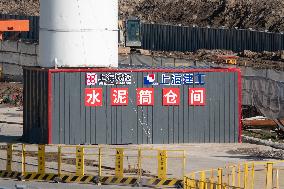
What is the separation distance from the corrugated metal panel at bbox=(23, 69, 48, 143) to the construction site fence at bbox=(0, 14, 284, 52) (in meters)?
43.6

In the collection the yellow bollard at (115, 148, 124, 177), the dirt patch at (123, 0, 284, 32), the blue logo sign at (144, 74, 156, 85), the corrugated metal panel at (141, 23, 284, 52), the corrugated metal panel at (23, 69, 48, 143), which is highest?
the dirt patch at (123, 0, 284, 32)

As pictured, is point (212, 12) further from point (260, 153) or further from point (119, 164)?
point (119, 164)

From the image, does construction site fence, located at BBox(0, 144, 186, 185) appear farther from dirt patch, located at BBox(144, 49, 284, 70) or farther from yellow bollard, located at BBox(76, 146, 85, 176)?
dirt patch, located at BBox(144, 49, 284, 70)

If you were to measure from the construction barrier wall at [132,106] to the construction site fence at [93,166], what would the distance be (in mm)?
2846

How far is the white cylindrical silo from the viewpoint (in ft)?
176

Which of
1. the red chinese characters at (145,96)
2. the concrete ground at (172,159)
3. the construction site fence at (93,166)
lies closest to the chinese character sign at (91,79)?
the red chinese characters at (145,96)

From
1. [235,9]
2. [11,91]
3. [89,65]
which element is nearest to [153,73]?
[89,65]

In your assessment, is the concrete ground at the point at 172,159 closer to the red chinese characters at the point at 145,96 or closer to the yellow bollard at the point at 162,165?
the yellow bollard at the point at 162,165

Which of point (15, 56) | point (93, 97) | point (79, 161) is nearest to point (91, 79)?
point (93, 97)

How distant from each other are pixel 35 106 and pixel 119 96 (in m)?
4.23

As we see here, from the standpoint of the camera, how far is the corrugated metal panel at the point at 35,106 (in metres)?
53.2

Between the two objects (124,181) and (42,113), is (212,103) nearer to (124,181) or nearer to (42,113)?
(42,113)

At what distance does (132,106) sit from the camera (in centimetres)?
5359

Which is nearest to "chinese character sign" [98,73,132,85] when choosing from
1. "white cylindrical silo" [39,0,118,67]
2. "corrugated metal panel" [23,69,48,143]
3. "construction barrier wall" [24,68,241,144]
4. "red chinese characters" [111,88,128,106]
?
"construction barrier wall" [24,68,241,144]
